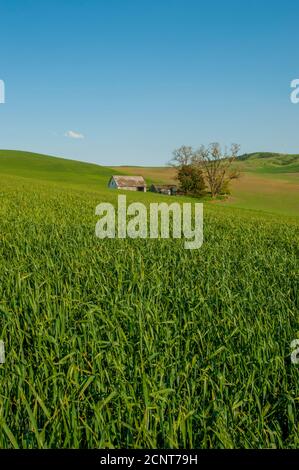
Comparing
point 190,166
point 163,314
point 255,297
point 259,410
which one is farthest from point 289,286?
point 190,166

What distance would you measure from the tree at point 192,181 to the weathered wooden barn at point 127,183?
31.7 ft

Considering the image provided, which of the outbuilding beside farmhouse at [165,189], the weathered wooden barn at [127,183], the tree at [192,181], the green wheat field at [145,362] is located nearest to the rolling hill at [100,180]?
the weathered wooden barn at [127,183]

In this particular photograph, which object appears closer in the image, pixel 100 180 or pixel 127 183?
pixel 127 183

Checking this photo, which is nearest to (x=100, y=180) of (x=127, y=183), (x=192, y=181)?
(x=127, y=183)

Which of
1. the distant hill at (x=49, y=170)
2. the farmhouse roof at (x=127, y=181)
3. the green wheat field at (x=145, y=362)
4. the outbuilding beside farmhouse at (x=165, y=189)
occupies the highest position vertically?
the distant hill at (x=49, y=170)

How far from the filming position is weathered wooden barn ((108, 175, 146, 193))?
325 feet

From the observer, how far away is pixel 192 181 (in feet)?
307

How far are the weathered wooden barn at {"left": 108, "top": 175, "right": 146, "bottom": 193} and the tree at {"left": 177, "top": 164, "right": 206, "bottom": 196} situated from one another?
9.68 meters

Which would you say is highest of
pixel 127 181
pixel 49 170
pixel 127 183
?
pixel 49 170

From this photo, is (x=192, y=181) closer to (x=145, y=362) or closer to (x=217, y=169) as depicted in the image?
(x=217, y=169)

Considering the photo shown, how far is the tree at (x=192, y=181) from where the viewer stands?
93.4m

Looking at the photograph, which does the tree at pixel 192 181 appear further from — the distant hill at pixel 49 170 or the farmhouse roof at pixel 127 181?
the distant hill at pixel 49 170

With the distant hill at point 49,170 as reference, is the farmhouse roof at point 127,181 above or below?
below

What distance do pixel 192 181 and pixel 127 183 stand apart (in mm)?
15598
